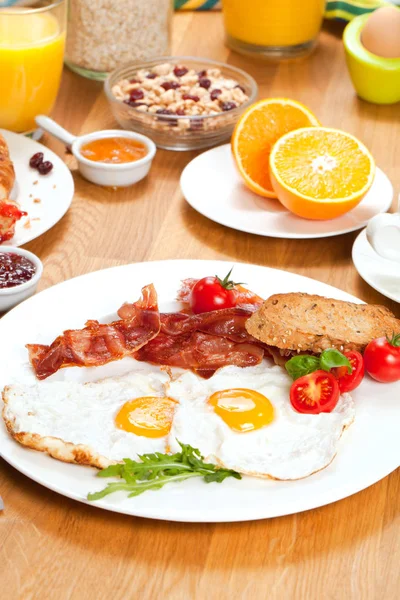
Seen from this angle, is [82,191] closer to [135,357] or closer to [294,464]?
[135,357]

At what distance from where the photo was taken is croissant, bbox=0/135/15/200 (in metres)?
3.52

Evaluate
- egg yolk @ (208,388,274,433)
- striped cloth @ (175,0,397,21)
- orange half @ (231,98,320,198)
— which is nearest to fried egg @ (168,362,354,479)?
egg yolk @ (208,388,274,433)

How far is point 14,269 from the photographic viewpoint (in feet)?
10.1

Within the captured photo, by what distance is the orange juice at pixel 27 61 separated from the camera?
3912mm

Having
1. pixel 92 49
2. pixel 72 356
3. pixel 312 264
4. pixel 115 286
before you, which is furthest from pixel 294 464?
pixel 92 49

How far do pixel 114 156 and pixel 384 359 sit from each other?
1.84 m

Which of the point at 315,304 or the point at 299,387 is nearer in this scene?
the point at 299,387

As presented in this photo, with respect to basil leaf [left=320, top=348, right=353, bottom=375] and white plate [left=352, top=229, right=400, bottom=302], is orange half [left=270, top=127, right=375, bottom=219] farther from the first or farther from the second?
basil leaf [left=320, top=348, right=353, bottom=375]

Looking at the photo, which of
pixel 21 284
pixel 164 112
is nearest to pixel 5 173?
pixel 21 284

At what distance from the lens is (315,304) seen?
277cm

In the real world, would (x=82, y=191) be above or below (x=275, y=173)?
below

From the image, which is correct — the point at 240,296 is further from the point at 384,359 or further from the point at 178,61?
the point at 178,61

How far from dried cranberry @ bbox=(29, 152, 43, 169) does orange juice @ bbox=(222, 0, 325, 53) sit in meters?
1.79

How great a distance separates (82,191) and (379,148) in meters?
1.54
